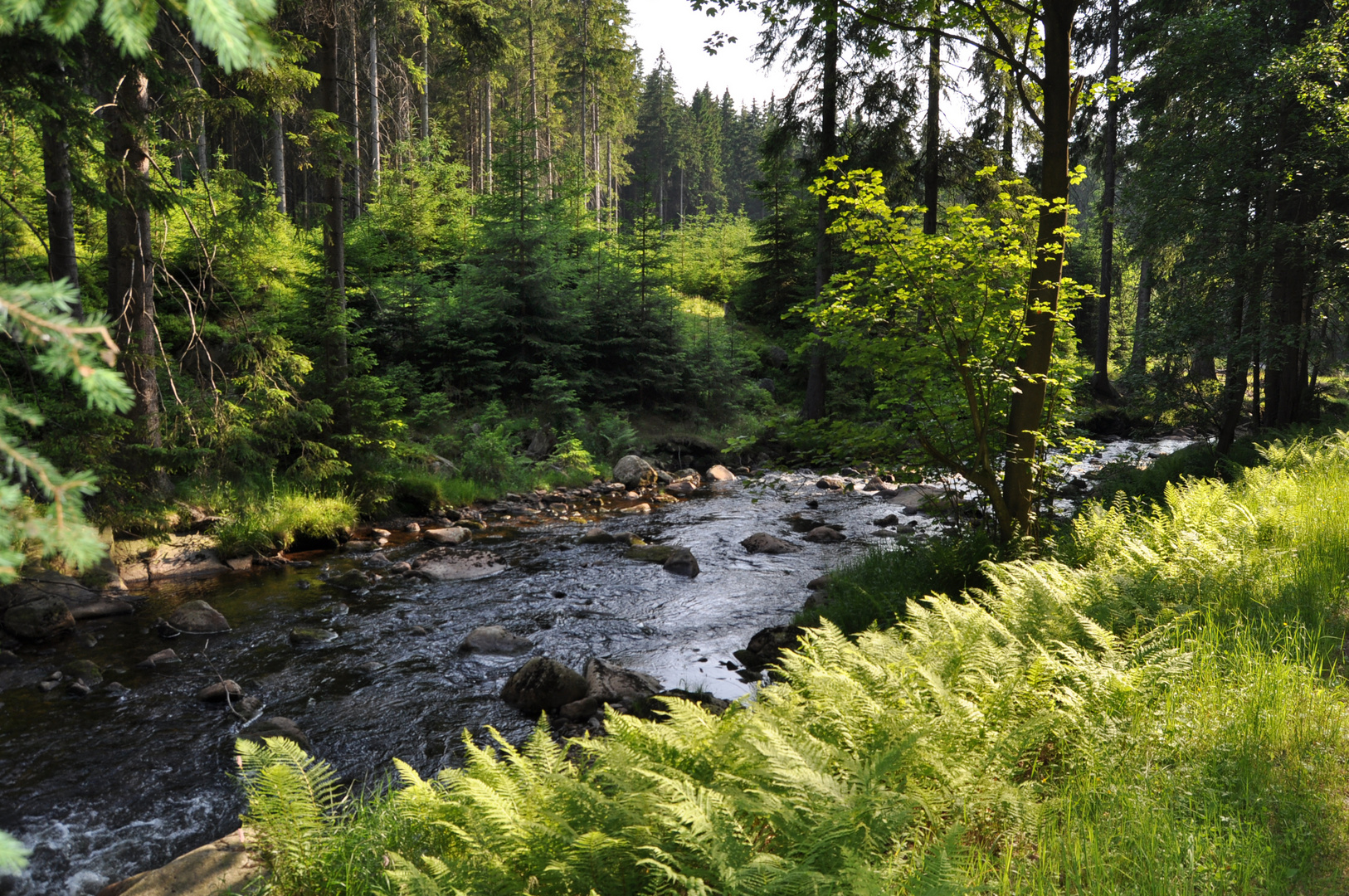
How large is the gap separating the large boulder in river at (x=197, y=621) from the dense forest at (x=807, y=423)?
0.75 meters

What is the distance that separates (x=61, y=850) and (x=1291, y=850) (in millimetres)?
6619

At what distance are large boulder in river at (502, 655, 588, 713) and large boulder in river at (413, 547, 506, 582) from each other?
394cm

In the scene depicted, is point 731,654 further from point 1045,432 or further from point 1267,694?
point 1267,694

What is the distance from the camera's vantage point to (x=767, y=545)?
39.6ft

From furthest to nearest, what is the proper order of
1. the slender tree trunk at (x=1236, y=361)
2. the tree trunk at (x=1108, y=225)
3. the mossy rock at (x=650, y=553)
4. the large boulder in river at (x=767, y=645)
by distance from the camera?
1. the tree trunk at (x=1108, y=225)
2. the slender tree trunk at (x=1236, y=361)
3. the mossy rock at (x=650, y=553)
4. the large boulder in river at (x=767, y=645)

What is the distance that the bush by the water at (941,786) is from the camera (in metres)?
2.44

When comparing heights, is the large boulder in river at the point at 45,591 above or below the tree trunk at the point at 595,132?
below

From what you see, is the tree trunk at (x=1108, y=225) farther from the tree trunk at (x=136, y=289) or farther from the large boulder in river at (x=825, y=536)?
the tree trunk at (x=136, y=289)

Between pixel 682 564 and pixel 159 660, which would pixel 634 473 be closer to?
pixel 682 564

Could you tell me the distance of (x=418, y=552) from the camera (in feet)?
38.4

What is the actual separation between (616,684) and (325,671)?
3047 millimetres

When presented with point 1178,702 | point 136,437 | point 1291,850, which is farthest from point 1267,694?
point 136,437

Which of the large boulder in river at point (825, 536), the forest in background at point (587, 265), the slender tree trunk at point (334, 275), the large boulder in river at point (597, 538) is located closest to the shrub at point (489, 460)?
the forest in background at point (587, 265)

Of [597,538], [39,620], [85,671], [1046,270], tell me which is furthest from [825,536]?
[39,620]
